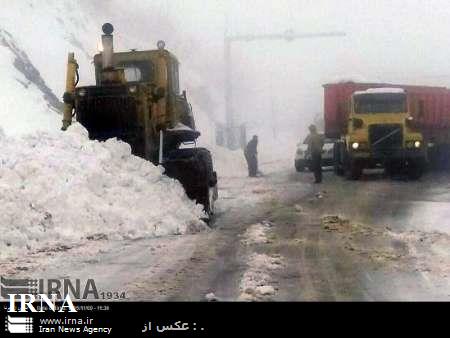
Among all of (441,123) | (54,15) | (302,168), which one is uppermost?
(54,15)

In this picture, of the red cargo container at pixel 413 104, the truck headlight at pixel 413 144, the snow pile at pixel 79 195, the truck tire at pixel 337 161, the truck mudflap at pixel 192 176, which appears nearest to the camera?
the snow pile at pixel 79 195

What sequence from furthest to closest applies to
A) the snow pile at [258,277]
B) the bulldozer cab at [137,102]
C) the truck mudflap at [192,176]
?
1. the truck mudflap at [192,176]
2. the bulldozer cab at [137,102]
3. the snow pile at [258,277]

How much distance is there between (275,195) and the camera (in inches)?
614

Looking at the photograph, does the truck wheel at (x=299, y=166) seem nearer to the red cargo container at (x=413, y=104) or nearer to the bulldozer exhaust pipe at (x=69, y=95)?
the red cargo container at (x=413, y=104)

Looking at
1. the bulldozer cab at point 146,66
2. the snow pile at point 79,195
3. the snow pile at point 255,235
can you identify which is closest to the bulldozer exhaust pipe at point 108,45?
the bulldozer cab at point 146,66

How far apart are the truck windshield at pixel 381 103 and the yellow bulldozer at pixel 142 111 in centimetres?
822

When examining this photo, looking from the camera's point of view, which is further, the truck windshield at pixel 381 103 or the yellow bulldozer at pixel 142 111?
the truck windshield at pixel 381 103

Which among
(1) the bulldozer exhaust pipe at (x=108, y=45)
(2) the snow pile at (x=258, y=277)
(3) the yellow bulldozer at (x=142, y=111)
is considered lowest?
(2) the snow pile at (x=258, y=277)

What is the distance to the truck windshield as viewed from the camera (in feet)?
62.5

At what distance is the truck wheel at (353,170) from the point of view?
19.0 m
